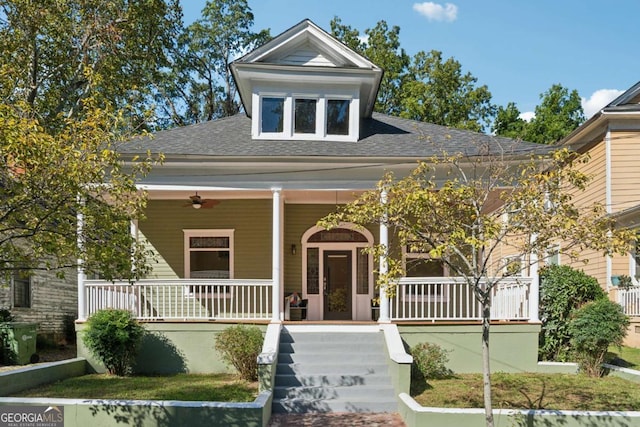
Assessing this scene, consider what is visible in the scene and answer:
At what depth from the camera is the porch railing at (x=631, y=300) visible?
14859mm

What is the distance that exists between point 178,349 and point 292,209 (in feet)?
16.3

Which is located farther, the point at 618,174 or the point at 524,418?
the point at 618,174

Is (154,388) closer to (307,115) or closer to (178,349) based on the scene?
(178,349)

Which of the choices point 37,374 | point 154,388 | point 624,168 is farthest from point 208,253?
point 624,168

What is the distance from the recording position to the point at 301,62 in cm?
1340

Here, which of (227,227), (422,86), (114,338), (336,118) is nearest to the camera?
(114,338)

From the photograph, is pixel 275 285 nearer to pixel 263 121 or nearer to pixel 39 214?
pixel 263 121

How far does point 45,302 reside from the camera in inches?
685

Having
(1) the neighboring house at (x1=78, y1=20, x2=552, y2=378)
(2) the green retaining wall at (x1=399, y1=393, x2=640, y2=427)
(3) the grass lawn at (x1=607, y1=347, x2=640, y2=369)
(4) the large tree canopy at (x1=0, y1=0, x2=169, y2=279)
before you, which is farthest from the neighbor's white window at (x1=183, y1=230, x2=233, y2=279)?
(3) the grass lawn at (x1=607, y1=347, x2=640, y2=369)

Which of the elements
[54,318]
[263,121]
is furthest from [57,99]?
[263,121]

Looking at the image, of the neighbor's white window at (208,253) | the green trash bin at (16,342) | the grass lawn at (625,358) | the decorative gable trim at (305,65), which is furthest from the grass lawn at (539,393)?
the green trash bin at (16,342)

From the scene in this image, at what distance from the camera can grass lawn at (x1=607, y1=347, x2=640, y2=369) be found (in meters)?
11.3

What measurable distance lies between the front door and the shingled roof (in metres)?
3.39

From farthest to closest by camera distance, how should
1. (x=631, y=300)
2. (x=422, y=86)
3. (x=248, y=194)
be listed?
1. (x=422, y=86)
2. (x=631, y=300)
3. (x=248, y=194)
